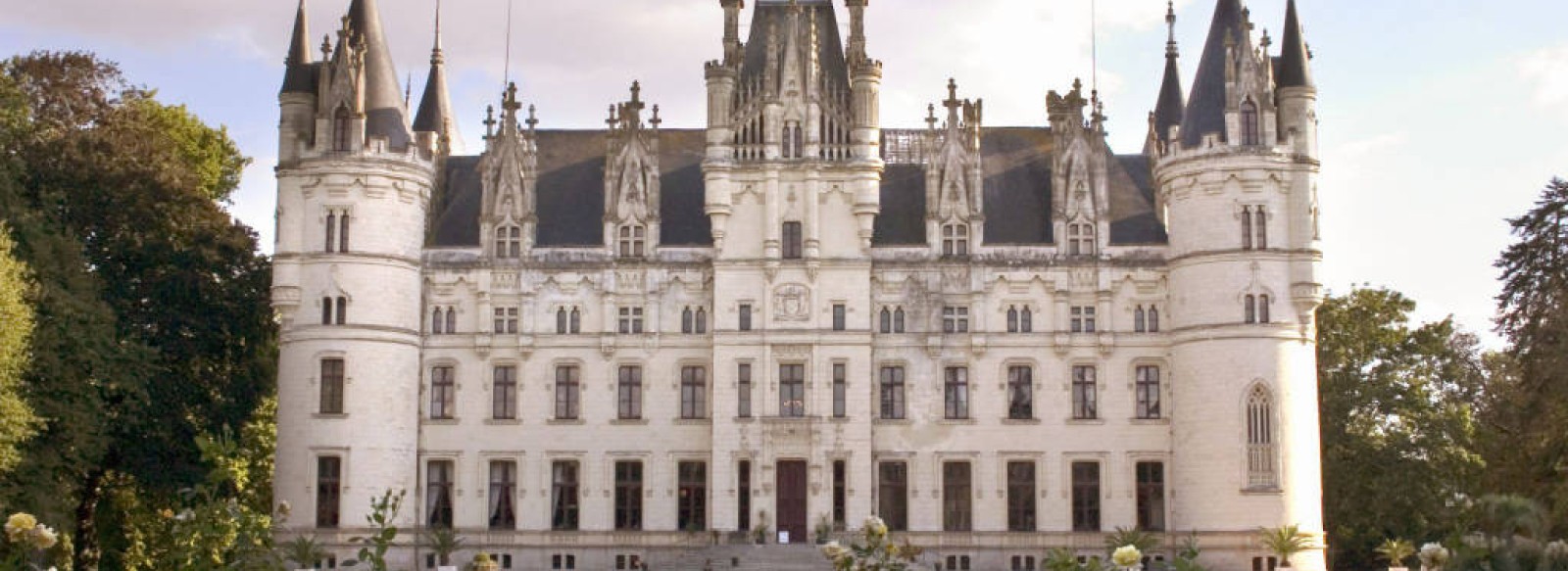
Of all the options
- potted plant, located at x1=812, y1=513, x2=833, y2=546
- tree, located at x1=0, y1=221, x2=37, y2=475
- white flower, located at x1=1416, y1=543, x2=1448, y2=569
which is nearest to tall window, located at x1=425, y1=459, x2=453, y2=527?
potted plant, located at x1=812, y1=513, x2=833, y2=546

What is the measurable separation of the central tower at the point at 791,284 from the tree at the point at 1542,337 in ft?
52.0

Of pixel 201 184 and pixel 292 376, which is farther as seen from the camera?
pixel 201 184

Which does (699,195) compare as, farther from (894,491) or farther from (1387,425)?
(1387,425)

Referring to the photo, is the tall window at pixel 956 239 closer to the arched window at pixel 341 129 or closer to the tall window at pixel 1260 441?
the tall window at pixel 1260 441

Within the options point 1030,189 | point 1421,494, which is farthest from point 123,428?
point 1421,494

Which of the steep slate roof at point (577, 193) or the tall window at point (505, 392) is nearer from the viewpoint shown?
the tall window at point (505, 392)

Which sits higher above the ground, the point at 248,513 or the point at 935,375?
the point at 935,375

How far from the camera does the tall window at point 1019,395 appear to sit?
49.5 meters

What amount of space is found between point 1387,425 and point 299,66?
103 ft

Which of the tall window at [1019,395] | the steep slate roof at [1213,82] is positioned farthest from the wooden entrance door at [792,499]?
the steep slate roof at [1213,82]

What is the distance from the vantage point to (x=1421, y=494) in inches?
2005

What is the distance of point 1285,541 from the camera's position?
42312 millimetres

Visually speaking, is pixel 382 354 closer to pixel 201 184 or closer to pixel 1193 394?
pixel 201 184

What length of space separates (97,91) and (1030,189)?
24.9 m
